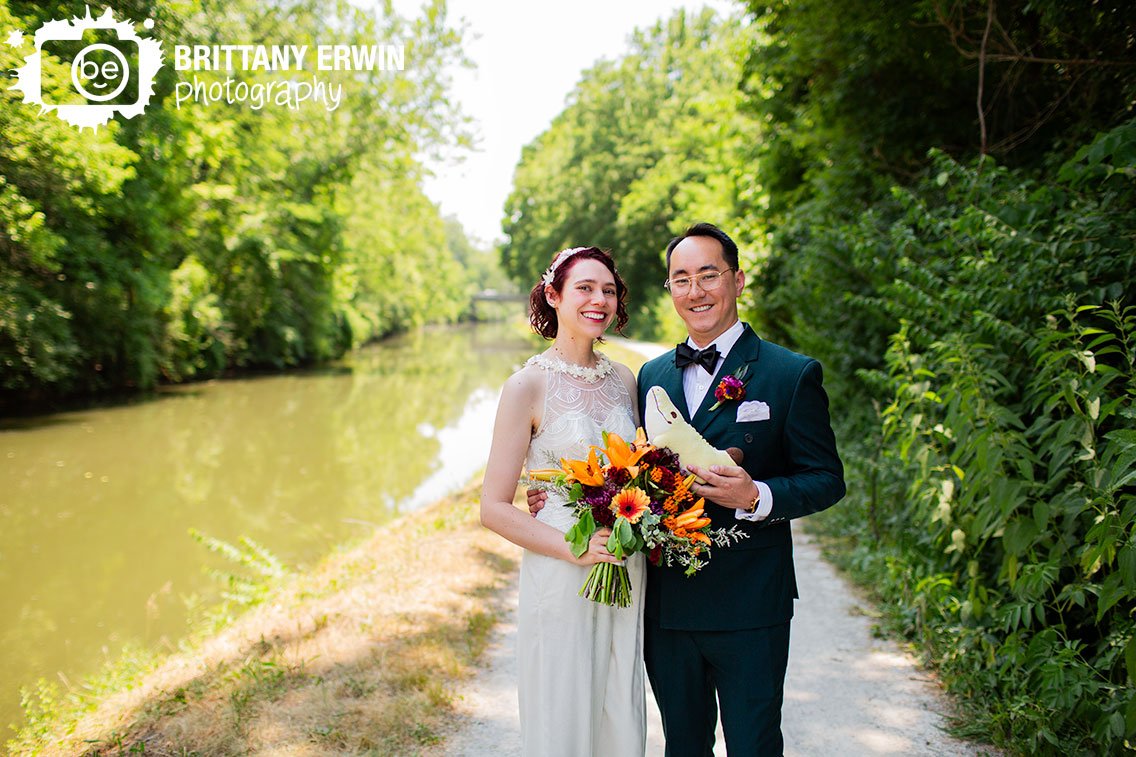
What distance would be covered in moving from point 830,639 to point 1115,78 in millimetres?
4705

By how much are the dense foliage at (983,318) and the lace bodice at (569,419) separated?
191 centimetres

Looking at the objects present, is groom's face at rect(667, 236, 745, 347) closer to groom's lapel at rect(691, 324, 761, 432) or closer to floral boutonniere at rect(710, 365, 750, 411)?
groom's lapel at rect(691, 324, 761, 432)

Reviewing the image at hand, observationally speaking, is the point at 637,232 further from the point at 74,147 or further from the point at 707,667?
the point at 707,667

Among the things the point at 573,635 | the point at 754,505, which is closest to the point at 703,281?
the point at 754,505

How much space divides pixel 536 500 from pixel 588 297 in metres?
0.76

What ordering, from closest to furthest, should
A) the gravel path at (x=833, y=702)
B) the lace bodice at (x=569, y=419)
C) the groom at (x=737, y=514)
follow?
the groom at (x=737, y=514) < the lace bodice at (x=569, y=419) < the gravel path at (x=833, y=702)

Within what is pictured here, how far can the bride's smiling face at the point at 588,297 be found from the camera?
2699 millimetres

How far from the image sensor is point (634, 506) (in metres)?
2.24

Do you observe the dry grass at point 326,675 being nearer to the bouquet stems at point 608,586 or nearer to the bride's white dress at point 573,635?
the bride's white dress at point 573,635

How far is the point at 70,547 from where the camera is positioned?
9.30 m

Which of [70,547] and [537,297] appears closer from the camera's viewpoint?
[537,297]

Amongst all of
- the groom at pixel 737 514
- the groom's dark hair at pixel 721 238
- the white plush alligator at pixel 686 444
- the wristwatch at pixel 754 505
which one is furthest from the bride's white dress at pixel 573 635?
the groom's dark hair at pixel 721 238

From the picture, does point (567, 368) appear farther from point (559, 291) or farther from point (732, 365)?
point (732, 365)

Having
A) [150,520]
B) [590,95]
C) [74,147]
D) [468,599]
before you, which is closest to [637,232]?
[590,95]
